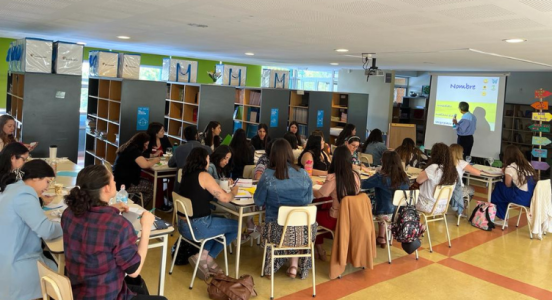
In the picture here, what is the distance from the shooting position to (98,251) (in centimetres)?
242

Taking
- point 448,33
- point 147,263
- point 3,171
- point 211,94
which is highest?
point 448,33

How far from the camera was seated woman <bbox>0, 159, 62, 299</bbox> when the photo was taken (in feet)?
9.30

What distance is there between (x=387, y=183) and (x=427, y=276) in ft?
3.36

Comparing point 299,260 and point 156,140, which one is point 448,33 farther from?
point 156,140

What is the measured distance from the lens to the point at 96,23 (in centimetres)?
599

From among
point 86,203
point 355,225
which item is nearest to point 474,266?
point 355,225

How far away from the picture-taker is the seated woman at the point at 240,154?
6.16 meters

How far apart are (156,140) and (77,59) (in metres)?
1.84

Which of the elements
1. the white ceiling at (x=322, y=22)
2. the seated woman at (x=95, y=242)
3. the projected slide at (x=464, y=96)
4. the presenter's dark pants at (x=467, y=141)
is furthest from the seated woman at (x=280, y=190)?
the projected slide at (x=464, y=96)

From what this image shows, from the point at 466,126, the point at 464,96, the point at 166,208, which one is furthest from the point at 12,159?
the point at 464,96

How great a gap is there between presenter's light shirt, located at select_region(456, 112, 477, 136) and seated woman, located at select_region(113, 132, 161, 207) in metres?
6.90

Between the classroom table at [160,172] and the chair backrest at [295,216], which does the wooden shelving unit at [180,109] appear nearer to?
the classroom table at [160,172]

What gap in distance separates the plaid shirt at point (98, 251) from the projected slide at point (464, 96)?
9.58 meters

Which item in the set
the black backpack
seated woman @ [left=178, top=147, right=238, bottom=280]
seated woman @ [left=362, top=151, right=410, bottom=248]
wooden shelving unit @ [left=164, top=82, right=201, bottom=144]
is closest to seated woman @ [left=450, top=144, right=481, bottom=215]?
seated woman @ [left=362, top=151, right=410, bottom=248]
